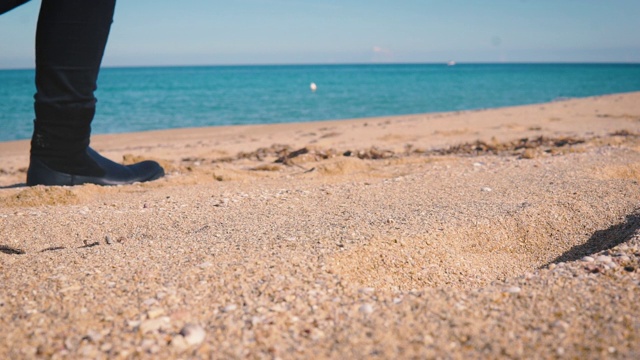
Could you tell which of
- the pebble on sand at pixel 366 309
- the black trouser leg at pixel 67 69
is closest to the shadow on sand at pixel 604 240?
the pebble on sand at pixel 366 309

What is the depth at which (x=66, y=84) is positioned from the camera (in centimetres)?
247

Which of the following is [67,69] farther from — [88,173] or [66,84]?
[88,173]

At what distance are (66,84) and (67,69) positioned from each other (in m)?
0.08

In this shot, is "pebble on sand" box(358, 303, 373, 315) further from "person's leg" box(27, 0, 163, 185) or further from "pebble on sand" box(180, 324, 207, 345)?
"person's leg" box(27, 0, 163, 185)

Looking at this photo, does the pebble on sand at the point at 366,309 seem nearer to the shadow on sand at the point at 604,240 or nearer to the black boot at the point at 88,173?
the shadow on sand at the point at 604,240

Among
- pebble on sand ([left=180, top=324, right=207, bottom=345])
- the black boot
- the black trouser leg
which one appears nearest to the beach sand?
pebble on sand ([left=180, top=324, right=207, bottom=345])

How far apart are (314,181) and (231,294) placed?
1.93m

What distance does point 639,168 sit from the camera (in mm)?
3184

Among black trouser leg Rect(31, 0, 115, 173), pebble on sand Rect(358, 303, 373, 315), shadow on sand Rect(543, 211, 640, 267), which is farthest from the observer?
black trouser leg Rect(31, 0, 115, 173)

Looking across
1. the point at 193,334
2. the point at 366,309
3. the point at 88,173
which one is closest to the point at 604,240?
the point at 366,309

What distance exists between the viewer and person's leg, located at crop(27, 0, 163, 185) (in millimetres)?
2315

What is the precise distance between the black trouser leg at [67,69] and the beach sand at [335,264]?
29 centimetres

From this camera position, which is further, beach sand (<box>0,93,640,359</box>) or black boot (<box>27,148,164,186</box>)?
black boot (<box>27,148,164,186</box>)

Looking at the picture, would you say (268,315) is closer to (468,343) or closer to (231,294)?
(231,294)
